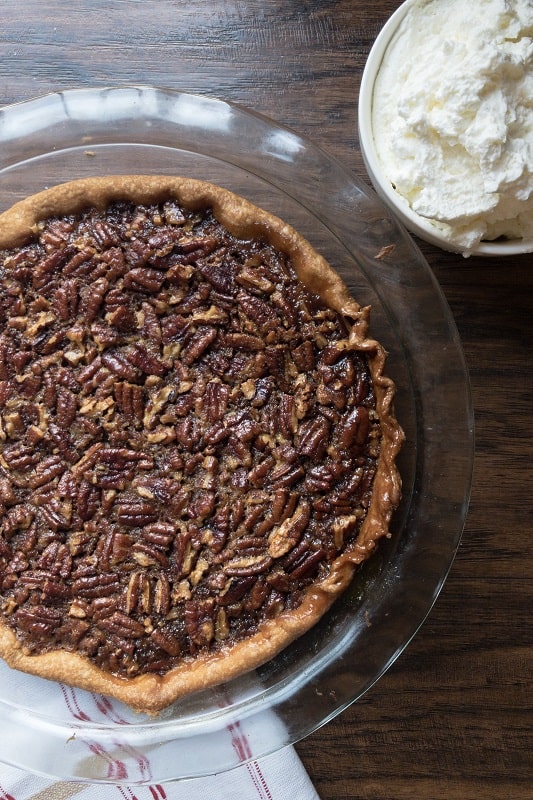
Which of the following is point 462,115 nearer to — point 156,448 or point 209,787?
point 156,448

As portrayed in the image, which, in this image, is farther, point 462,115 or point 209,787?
point 209,787

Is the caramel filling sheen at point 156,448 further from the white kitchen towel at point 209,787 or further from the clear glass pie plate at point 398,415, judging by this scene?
the white kitchen towel at point 209,787

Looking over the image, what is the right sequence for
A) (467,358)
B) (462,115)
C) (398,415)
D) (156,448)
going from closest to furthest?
(462,115)
(156,448)
(398,415)
(467,358)

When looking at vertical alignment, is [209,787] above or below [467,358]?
below

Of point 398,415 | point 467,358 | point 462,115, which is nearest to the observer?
point 462,115

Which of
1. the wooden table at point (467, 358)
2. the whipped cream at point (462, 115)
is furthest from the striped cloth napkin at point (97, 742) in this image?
the whipped cream at point (462, 115)

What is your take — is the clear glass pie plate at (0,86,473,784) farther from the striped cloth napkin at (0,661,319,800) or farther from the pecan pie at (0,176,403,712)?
the pecan pie at (0,176,403,712)

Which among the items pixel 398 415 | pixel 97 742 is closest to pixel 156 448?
pixel 398 415
